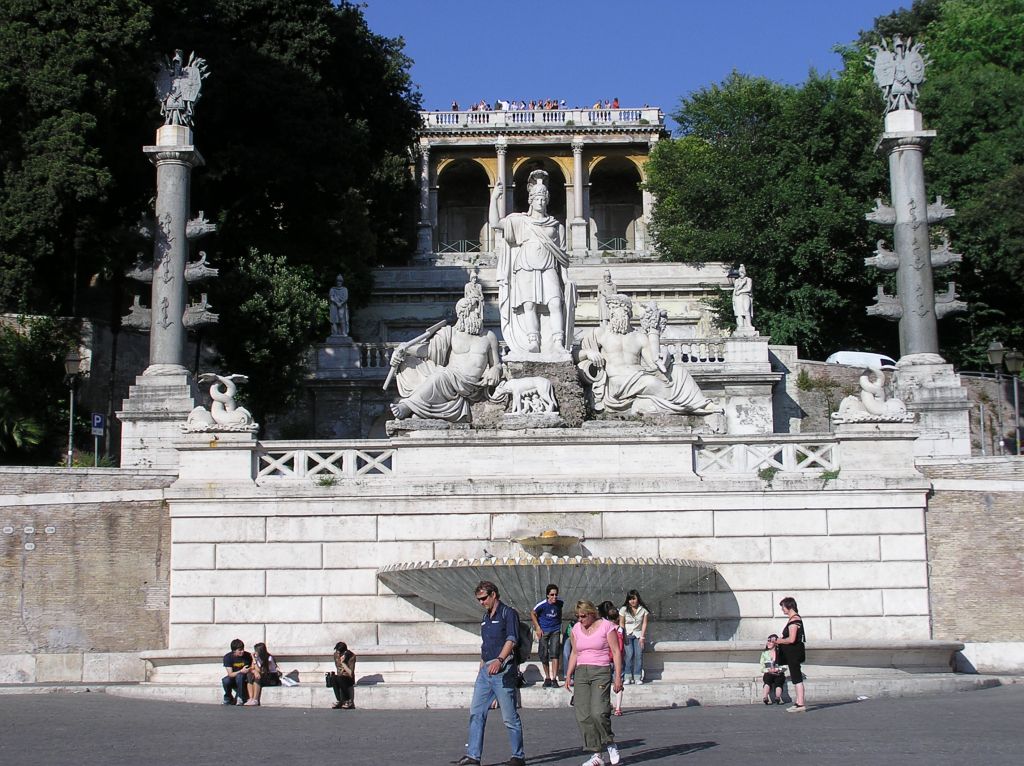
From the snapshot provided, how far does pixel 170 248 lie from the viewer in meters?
30.1

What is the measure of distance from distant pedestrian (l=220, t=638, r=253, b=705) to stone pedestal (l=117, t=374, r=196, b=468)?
30.2ft

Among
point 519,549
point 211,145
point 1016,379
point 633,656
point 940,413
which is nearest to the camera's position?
point 633,656

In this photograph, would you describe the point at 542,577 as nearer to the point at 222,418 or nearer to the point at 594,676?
the point at 222,418

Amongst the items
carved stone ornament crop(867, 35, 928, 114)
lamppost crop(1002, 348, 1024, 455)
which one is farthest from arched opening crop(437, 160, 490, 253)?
lamppost crop(1002, 348, 1024, 455)

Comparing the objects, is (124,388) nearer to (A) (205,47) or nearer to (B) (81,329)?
(B) (81,329)

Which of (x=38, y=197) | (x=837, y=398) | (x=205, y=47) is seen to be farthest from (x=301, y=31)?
(x=837, y=398)

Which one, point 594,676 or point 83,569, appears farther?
point 83,569

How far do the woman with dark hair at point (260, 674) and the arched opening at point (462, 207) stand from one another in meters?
51.0

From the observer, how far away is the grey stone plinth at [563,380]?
23078 millimetres

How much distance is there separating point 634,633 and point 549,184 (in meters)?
51.3

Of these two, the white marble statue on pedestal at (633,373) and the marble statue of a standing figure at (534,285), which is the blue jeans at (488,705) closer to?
the white marble statue on pedestal at (633,373)

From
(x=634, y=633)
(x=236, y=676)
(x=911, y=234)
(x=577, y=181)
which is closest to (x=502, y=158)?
(x=577, y=181)

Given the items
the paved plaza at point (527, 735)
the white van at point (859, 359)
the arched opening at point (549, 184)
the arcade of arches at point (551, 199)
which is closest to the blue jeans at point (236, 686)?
the paved plaza at point (527, 735)

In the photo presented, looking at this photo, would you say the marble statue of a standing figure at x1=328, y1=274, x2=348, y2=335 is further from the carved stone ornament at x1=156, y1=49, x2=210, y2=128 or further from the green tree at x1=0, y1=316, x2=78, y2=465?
the green tree at x1=0, y1=316, x2=78, y2=465
